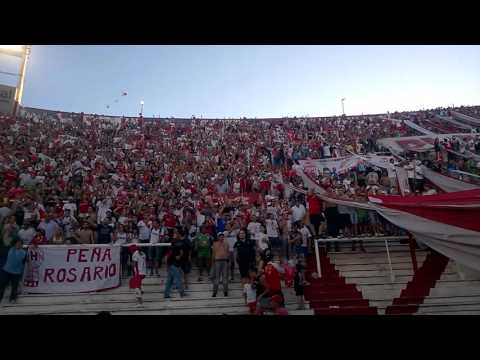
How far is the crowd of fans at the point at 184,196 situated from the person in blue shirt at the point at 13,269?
0.14 meters

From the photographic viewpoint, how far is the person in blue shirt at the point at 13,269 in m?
5.93

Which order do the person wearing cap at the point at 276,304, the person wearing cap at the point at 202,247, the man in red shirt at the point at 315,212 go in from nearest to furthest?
the person wearing cap at the point at 276,304 < the person wearing cap at the point at 202,247 < the man in red shirt at the point at 315,212

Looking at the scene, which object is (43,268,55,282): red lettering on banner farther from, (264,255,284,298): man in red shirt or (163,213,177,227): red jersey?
(264,255,284,298): man in red shirt

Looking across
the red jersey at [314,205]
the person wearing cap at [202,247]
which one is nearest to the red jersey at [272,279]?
the person wearing cap at [202,247]

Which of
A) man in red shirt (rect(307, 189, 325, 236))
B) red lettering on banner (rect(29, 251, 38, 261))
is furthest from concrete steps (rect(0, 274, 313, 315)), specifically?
man in red shirt (rect(307, 189, 325, 236))

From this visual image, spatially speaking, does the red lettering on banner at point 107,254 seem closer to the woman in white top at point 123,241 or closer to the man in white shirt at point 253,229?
the woman in white top at point 123,241

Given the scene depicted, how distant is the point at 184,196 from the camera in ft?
30.7

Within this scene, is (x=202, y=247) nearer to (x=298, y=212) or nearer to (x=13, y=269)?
(x=298, y=212)

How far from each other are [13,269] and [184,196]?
4.15 m

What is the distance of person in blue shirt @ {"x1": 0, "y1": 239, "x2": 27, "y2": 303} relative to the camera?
19.5ft

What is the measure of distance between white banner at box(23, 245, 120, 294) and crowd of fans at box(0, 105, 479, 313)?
0.79ft

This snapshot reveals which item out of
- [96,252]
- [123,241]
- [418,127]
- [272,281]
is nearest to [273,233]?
[272,281]

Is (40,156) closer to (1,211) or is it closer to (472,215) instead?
(1,211)
